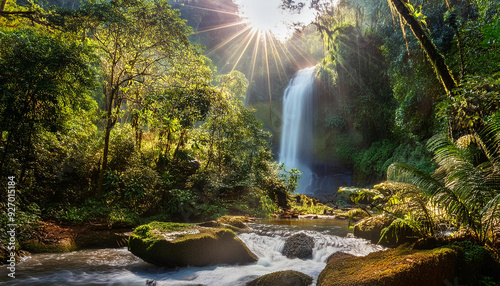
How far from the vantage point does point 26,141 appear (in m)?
6.29

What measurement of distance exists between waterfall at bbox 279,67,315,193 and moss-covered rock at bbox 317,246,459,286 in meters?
24.8

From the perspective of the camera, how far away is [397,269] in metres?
2.65

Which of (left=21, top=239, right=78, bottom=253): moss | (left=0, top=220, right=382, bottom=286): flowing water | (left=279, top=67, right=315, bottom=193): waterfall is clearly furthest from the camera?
(left=279, top=67, right=315, bottom=193): waterfall

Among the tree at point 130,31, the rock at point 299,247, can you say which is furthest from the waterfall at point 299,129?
the rock at point 299,247

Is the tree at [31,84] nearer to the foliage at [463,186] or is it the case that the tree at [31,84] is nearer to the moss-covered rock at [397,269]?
the moss-covered rock at [397,269]

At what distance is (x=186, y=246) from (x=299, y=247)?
274cm

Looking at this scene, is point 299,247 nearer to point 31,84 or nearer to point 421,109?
point 31,84

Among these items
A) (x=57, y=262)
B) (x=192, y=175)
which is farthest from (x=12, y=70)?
(x=192, y=175)

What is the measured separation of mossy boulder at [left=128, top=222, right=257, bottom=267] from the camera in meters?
5.01

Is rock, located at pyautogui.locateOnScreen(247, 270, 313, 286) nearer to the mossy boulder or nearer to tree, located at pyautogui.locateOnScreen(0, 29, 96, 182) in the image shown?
the mossy boulder

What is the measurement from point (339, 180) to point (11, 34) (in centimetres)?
2577

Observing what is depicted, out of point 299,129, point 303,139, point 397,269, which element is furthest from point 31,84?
point 303,139

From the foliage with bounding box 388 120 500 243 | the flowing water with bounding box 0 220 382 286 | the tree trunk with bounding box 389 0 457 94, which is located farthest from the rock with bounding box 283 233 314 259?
the tree trunk with bounding box 389 0 457 94

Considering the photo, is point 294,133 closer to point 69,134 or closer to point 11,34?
point 69,134
